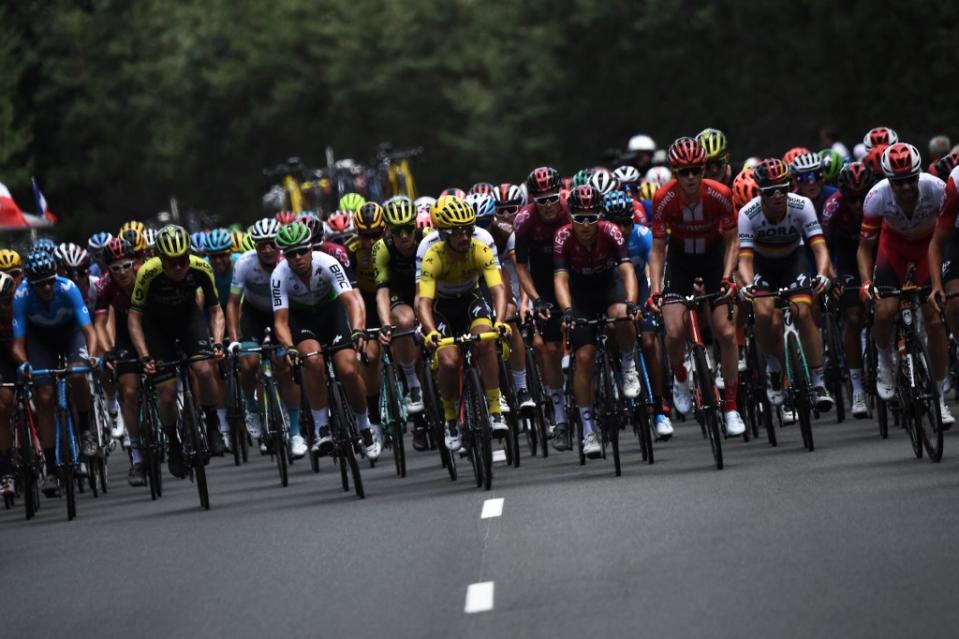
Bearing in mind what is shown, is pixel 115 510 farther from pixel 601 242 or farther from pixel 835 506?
pixel 835 506

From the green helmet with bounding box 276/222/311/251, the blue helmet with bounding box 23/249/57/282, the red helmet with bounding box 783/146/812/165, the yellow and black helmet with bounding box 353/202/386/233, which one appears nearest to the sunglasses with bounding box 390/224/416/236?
the green helmet with bounding box 276/222/311/251

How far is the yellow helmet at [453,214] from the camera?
15750 millimetres

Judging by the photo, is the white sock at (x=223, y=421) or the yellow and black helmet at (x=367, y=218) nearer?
the yellow and black helmet at (x=367, y=218)

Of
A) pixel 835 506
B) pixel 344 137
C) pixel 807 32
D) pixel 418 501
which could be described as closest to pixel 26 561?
pixel 418 501

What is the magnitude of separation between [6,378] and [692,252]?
548 centimetres

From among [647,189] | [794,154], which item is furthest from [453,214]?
[647,189]

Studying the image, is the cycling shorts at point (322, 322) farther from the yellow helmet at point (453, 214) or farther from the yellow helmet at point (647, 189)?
the yellow helmet at point (647, 189)

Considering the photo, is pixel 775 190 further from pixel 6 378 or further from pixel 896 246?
pixel 6 378

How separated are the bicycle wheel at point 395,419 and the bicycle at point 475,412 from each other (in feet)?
4.30

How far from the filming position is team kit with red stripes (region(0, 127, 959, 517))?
50.7 feet

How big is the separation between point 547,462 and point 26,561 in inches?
170

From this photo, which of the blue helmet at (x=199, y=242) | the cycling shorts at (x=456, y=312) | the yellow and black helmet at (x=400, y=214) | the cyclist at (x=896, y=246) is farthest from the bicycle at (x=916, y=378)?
the blue helmet at (x=199, y=242)

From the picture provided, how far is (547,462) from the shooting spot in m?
17.3

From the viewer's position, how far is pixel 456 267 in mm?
16219
